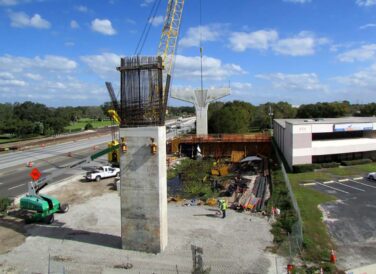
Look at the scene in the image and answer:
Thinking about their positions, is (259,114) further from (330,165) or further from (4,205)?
(4,205)

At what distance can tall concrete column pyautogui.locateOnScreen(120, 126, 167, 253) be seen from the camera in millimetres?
19344

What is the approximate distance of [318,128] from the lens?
47.0m

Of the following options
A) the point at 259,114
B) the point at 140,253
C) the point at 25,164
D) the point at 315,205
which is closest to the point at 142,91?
the point at 140,253

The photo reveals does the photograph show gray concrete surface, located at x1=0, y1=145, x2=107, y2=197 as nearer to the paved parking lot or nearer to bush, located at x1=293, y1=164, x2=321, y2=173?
bush, located at x1=293, y1=164, x2=321, y2=173

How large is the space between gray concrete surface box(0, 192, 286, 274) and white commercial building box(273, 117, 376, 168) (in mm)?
22323

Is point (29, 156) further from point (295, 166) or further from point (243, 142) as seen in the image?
point (295, 166)

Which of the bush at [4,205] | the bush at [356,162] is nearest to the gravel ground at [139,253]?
the bush at [4,205]

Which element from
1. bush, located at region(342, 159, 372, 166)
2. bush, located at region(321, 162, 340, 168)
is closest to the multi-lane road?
bush, located at region(321, 162, 340, 168)

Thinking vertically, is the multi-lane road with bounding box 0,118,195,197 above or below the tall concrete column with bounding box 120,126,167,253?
below

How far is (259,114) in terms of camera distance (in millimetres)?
114938

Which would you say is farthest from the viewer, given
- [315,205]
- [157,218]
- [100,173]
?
[100,173]

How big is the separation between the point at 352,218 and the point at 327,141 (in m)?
24.2

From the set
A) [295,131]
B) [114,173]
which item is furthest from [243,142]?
[114,173]

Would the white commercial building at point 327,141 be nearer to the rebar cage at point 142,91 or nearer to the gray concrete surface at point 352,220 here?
the gray concrete surface at point 352,220
